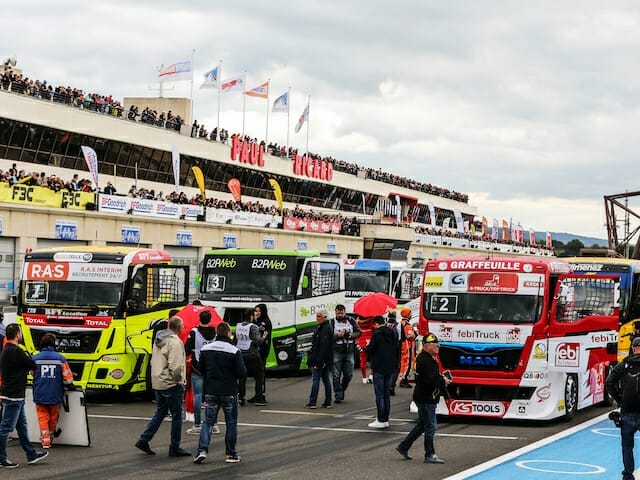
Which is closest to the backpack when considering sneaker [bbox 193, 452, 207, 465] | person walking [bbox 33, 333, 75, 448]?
sneaker [bbox 193, 452, 207, 465]

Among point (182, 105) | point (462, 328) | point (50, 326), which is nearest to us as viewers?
point (462, 328)

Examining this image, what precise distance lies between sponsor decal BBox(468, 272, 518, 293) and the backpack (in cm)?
615

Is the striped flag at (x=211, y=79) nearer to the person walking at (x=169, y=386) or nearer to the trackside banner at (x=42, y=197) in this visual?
the trackside banner at (x=42, y=197)

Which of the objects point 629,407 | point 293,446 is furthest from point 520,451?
point 629,407

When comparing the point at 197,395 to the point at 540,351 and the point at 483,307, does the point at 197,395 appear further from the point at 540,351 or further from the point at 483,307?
the point at 540,351

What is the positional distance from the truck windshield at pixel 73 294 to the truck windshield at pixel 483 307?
5.96 meters

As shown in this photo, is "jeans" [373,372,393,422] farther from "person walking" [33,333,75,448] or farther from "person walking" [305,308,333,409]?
"person walking" [33,333,75,448]

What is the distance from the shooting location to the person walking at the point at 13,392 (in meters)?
12.7

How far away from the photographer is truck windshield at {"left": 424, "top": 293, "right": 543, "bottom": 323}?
17453 millimetres

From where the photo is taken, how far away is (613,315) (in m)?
19.9

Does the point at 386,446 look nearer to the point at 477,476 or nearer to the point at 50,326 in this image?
the point at 477,476

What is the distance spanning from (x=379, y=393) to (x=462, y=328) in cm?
201

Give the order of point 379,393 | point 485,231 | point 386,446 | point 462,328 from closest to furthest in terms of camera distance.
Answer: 1. point 386,446
2. point 379,393
3. point 462,328
4. point 485,231

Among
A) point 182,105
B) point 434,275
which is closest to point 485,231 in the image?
point 182,105
